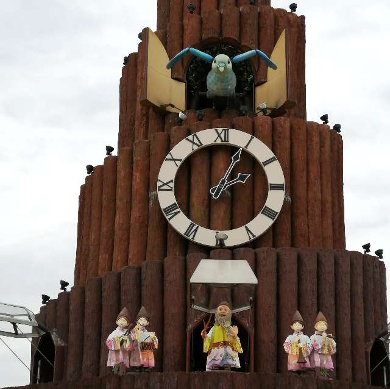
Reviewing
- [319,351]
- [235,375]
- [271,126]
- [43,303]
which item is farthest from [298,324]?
[43,303]

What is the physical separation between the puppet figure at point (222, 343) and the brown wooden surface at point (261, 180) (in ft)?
9.56

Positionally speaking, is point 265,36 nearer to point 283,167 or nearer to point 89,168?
point 283,167

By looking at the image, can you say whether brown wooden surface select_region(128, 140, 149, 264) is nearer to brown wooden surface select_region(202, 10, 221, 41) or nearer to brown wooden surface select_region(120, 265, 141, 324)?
brown wooden surface select_region(120, 265, 141, 324)

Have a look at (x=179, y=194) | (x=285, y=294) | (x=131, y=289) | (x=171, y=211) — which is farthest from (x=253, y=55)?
(x=131, y=289)

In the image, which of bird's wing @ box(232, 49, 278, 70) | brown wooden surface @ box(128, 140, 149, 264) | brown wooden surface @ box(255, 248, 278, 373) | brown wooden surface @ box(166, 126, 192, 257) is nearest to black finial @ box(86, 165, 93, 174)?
brown wooden surface @ box(128, 140, 149, 264)

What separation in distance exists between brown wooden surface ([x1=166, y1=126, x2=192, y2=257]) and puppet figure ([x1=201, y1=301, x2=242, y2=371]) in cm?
279

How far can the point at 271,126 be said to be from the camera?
23.9 m

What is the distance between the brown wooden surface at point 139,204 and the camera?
76.7 ft

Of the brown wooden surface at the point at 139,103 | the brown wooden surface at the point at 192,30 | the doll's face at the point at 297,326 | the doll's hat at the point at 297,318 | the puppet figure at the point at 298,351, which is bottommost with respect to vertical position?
Answer: the puppet figure at the point at 298,351

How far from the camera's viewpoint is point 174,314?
71.6 ft

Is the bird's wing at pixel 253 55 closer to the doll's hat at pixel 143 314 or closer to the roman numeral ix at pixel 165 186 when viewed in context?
the roman numeral ix at pixel 165 186

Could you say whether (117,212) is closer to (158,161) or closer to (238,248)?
(158,161)

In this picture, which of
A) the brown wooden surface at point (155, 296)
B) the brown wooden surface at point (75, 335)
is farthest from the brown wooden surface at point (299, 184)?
the brown wooden surface at point (75, 335)

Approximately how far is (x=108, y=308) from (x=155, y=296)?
117 cm
